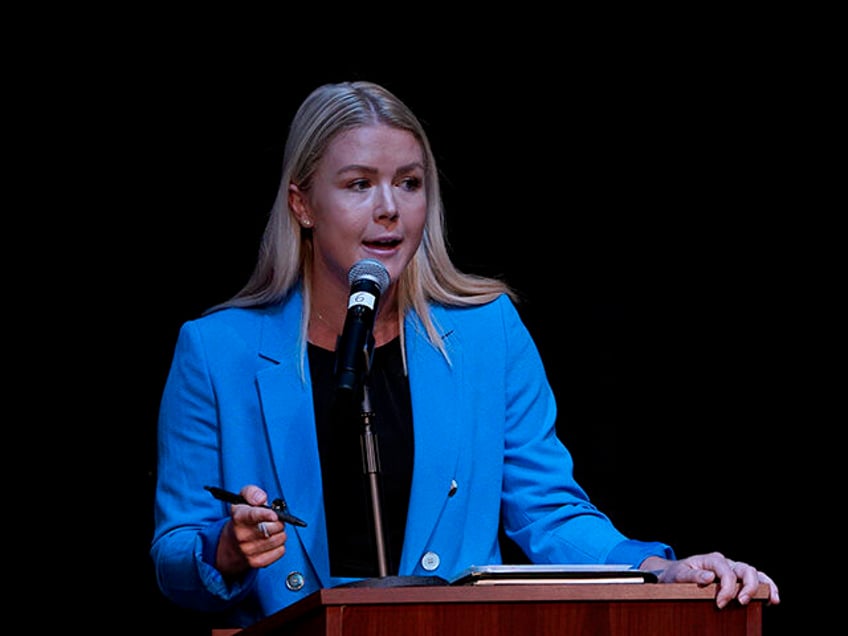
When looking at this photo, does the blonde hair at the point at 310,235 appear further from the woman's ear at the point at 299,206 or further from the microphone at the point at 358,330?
the microphone at the point at 358,330

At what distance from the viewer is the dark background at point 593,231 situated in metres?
3.60

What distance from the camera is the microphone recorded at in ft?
7.50

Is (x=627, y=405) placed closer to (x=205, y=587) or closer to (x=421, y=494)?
(x=421, y=494)

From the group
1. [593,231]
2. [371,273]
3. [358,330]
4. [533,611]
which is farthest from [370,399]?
[593,231]

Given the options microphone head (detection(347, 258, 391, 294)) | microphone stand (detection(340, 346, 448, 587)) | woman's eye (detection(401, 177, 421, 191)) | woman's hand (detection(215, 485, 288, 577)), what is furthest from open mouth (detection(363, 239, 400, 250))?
woman's hand (detection(215, 485, 288, 577))

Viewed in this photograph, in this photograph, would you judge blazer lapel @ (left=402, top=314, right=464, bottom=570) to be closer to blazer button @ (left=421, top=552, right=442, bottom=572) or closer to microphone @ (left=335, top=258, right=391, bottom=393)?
blazer button @ (left=421, top=552, right=442, bottom=572)

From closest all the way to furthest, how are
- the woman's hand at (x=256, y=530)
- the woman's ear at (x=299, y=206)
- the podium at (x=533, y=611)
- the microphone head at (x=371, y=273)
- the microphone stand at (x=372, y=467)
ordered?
the podium at (x=533, y=611) → the woman's hand at (x=256, y=530) → the microphone stand at (x=372, y=467) → the microphone head at (x=371, y=273) → the woman's ear at (x=299, y=206)

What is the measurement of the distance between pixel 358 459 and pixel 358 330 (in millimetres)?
682

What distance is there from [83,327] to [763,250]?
1.65 metres

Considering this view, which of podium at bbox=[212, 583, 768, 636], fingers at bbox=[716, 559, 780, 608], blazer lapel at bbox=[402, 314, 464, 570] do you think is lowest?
podium at bbox=[212, 583, 768, 636]

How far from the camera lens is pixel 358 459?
2.96m

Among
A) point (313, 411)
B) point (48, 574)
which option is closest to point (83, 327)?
point (48, 574)

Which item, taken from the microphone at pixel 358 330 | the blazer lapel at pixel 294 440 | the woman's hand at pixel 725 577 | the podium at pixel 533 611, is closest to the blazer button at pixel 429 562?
the blazer lapel at pixel 294 440

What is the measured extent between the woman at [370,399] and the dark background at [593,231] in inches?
21.3
